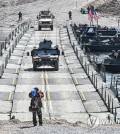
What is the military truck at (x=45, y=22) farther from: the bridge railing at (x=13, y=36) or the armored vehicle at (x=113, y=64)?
the armored vehicle at (x=113, y=64)

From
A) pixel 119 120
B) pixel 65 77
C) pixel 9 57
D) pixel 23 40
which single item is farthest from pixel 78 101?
pixel 23 40

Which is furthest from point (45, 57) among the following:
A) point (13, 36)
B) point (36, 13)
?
point (36, 13)

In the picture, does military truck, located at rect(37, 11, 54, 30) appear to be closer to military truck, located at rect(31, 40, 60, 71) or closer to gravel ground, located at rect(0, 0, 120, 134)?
gravel ground, located at rect(0, 0, 120, 134)

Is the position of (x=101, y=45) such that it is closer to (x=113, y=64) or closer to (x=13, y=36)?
(x=13, y=36)

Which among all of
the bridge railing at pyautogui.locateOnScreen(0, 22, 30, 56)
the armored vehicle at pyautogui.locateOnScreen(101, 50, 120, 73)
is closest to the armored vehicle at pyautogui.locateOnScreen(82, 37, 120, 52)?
the bridge railing at pyautogui.locateOnScreen(0, 22, 30, 56)

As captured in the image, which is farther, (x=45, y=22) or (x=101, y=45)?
(x=45, y=22)

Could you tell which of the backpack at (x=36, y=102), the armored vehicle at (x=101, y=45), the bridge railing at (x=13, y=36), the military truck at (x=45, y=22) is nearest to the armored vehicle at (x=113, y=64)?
the bridge railing at (x=13, y=36)

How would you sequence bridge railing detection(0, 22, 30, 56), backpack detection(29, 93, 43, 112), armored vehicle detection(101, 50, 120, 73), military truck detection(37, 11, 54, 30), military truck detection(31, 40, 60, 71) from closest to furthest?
backpack detection(29, 93, 43, 112) < military truck detection(31, 40, 60, 71) < armored vehicle detection(101, 50, 120, 73) < bridge railing detection(0, 22, 30, 56) < military truck detection(37, 11, 54, 30)

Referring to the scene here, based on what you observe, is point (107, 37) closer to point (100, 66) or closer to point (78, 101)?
point (100, 66)

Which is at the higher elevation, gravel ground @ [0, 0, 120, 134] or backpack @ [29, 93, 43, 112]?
backpack @ [29, 93, 43, 112]

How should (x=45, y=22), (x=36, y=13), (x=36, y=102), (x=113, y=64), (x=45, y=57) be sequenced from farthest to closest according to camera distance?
(x=36, y=13) → (x=45, y=22) → (x=113, y=64) → (x=45, y=57) → (x=36, y=102)

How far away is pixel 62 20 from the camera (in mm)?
119000

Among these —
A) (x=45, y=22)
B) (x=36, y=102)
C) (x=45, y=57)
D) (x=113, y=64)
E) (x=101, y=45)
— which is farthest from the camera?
(x=45, y=22)

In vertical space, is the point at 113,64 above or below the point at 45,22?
below
